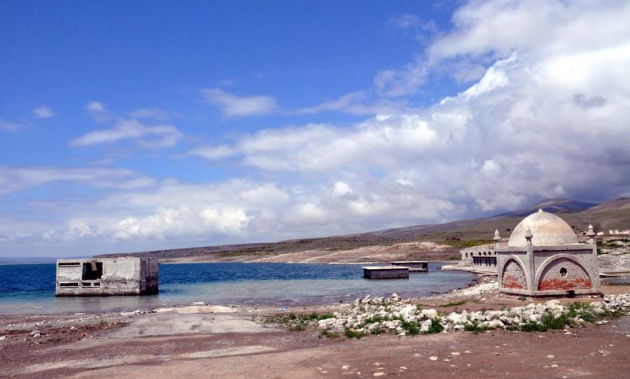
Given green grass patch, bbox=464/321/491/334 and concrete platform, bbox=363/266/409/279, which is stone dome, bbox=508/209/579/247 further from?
concrete platform, bbox=363/266/409/279

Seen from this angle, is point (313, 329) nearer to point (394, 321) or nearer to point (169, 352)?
point (394, 321)

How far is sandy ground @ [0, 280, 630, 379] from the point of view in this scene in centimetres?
1372

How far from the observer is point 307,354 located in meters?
16.3

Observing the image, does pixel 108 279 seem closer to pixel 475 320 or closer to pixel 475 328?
pixel 475 320

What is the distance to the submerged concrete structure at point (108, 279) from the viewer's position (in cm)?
4997

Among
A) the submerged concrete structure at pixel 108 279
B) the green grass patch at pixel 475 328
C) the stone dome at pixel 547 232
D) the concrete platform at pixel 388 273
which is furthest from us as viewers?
the concrete platform at pixel 388 273

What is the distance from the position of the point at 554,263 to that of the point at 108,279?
128 ft

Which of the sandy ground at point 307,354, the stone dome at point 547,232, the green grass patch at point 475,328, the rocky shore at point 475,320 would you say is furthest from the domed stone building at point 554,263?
the green grass patch at point 475,328

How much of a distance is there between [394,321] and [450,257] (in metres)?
107

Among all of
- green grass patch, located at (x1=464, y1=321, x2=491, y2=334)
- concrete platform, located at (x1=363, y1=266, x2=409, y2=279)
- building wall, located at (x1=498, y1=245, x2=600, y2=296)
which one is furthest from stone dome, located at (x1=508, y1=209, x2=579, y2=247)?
concrete platform, located at (x1=363, y1=266, x2=409, y2=279)

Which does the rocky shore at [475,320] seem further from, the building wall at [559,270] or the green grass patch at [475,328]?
the building wall at [559,270]

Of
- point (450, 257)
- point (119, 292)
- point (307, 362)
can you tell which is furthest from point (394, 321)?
point (450, 257)

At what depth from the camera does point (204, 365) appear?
15.5m

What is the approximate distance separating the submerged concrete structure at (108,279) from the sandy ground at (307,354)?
84.8 ft
